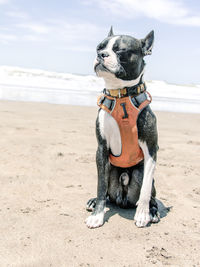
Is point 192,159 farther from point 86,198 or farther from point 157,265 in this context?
point 157,265

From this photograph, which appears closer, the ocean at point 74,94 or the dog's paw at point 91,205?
the dog's paw at point 91,205

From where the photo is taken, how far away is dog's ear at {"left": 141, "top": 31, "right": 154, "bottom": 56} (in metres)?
2.98

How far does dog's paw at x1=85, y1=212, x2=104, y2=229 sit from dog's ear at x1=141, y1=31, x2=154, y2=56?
161cm

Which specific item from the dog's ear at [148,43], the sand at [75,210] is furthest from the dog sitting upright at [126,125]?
the sand at [75,210]

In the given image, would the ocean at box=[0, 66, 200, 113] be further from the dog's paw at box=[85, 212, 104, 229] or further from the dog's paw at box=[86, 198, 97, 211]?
the dog's paw at box=[85, 212, 104, 229]

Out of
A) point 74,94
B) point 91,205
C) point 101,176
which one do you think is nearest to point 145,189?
point 101,176

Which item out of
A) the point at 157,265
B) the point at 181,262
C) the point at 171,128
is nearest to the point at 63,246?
the point at 157,265

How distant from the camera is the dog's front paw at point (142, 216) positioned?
10.3 ft

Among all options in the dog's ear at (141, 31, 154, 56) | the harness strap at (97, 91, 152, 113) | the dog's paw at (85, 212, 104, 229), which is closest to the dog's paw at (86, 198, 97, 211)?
the dog's paw at (85, 212, 104, 229)

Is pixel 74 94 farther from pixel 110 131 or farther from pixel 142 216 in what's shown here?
pixel 142 216

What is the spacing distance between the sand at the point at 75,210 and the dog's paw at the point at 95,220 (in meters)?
0.05

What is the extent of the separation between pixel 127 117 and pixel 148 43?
0.72 metres

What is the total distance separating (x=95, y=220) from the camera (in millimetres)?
3119

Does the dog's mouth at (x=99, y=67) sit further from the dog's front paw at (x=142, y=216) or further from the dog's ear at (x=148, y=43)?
the dog's front paw at (x=142, y=216)
